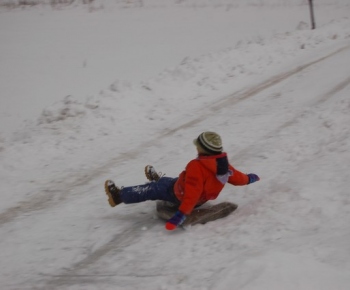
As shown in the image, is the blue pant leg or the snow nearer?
the snow

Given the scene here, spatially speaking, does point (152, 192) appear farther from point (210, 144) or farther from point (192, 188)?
point (210, 144)

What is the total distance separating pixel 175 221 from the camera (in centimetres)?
380

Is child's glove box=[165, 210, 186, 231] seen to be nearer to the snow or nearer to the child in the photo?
the child

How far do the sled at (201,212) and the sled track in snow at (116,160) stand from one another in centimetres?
154

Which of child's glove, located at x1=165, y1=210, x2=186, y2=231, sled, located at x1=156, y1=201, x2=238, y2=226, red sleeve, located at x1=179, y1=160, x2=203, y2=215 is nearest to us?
child's glove, located at x1=165, y1=210, x2=186, y2=231

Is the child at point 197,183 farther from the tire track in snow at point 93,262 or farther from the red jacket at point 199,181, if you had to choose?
the tire track in snow at point 93,262

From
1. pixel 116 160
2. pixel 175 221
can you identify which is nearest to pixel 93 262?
pixel 175 221

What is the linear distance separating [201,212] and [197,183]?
16.0 inches

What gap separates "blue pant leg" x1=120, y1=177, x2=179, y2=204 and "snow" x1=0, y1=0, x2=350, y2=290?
268 millimetres

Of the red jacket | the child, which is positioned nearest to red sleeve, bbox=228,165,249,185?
the child

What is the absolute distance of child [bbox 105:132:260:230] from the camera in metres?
3.89

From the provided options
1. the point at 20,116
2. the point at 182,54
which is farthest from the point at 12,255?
the point at 182,54

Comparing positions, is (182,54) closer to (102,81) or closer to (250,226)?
(102,81)

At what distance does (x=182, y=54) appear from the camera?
1361cm
